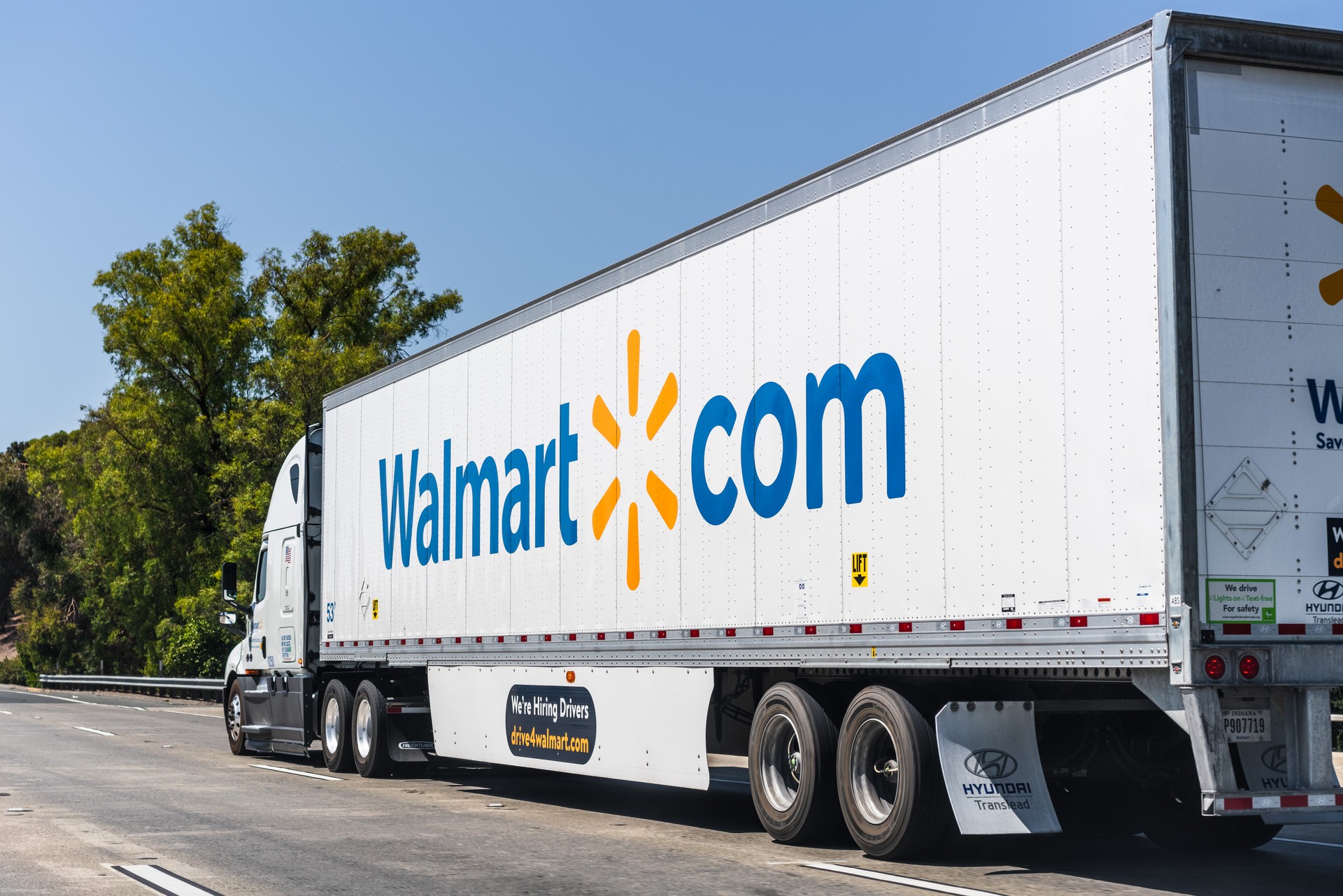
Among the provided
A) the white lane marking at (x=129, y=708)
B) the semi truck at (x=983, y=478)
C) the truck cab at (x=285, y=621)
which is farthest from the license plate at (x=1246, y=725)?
the white lane marking at (x=129, y=708)

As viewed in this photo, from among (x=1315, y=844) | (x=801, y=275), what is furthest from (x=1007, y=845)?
(x=801, y=275)

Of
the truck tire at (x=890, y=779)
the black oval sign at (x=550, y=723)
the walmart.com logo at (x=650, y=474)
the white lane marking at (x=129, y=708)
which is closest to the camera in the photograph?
the truck tire at (x=890, y=779)

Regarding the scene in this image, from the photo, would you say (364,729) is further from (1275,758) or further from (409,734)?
(1275,758)

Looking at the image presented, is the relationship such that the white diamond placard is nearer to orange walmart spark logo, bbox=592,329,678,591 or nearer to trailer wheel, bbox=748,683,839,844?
trailer wheel, bbox=748,683,839,844

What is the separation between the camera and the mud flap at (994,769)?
29.5ft

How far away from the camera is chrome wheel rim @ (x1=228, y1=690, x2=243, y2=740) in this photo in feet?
68.5

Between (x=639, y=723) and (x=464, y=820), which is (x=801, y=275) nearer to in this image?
(x=639, y=723)

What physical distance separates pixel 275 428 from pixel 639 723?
29.3 meters

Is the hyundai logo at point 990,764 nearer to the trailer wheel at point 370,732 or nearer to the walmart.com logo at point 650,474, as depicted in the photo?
the walmart.com logo at point 650,474

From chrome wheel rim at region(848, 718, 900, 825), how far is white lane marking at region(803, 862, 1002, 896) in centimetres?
43

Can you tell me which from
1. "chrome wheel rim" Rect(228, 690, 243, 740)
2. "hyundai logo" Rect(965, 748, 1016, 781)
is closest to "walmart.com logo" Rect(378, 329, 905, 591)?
"hyundai logo" Rect(965, 748, 1016, 781)

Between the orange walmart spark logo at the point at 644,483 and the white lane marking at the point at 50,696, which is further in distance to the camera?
the white lane marking at the point at 50,696

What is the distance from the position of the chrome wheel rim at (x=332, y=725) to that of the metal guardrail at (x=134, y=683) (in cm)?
1443

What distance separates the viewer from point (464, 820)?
12570 mm
